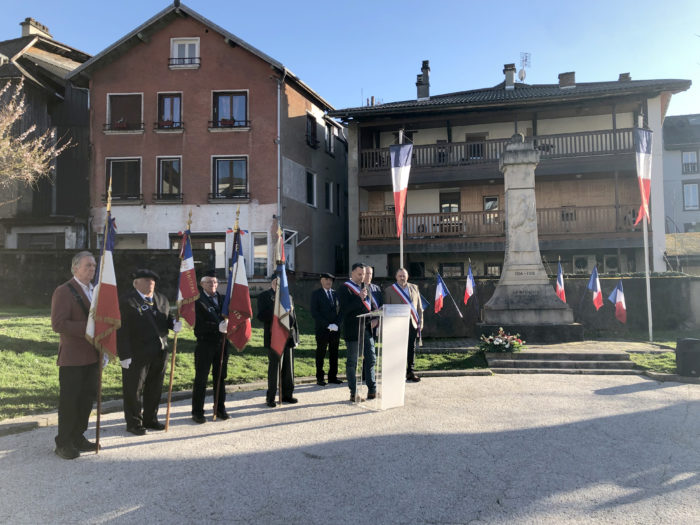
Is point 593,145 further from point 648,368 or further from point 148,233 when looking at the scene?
Result: point 148,233

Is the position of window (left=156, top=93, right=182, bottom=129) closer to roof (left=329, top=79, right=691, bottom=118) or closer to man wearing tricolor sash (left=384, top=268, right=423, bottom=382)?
roof (left=329, top=79, right=691, bottom=118)

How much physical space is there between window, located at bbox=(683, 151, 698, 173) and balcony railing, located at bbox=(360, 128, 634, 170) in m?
27.8

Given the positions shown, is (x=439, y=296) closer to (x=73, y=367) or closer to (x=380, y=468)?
(x=380, y=468)

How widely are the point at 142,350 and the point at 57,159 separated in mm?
23517

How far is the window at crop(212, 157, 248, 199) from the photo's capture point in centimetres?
2281

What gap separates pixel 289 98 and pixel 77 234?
11.4 metres

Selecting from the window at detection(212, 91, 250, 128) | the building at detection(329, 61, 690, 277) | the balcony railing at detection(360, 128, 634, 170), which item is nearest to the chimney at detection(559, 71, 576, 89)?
the building at detection(329, 61, 690, 277)

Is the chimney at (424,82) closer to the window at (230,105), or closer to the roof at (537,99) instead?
the roof at (537,99)

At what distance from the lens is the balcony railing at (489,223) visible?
21062 mm

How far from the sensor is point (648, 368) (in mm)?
9977

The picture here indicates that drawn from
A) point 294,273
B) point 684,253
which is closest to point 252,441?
point 294,273

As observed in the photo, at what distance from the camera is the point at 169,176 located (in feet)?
75.4

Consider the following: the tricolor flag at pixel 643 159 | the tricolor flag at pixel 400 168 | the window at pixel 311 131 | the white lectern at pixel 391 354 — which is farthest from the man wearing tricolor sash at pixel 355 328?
the window at pixel 311 131

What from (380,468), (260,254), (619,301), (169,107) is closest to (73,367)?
(380,468)
